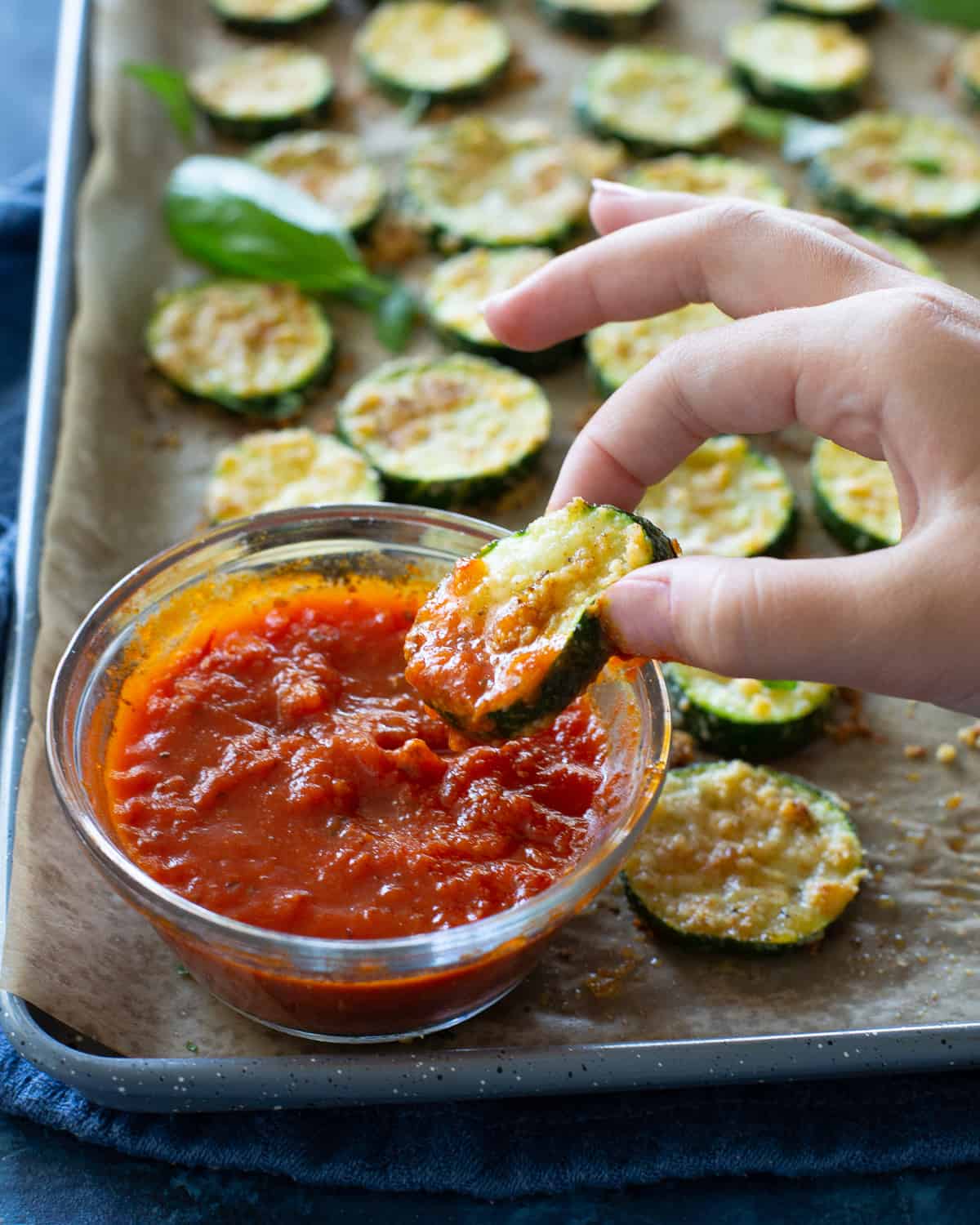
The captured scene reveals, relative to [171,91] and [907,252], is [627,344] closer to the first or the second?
[907,252]

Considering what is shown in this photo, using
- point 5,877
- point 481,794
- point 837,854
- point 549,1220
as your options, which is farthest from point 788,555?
point 5,877

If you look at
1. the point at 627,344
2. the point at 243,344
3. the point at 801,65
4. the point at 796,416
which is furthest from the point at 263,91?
the point at 796,416

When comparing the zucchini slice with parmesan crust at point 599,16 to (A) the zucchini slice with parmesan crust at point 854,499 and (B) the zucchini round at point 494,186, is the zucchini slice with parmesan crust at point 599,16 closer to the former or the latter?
(B) the zucchini round at point 494,186

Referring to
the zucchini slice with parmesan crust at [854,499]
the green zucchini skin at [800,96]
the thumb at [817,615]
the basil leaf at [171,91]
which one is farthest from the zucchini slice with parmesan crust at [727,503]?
the basil leaf at [171,91]

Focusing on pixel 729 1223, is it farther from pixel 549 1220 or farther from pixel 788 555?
pixel 788 555

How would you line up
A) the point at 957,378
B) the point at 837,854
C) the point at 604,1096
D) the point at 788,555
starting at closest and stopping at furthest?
the point at 957,378 → the point at 604,1096 → the point at 837,854 → the point at 788,555

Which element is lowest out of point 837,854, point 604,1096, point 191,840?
point 604,1096
